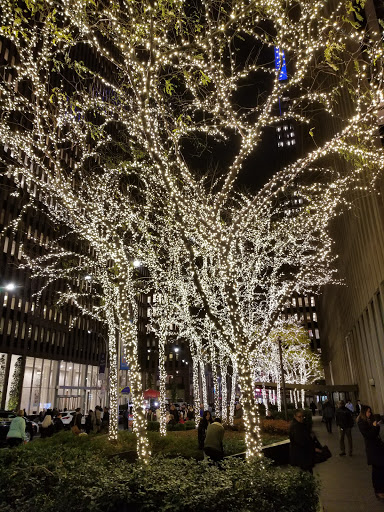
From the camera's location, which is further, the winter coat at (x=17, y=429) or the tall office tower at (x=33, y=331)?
the tall office tower at (x=33, y=331)

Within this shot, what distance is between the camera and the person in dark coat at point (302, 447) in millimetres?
6559

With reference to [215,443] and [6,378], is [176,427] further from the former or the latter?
[6,378]

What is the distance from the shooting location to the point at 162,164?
24.8 ft

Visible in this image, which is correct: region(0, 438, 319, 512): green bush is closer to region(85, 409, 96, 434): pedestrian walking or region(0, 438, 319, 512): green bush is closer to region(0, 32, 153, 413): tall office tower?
region(85, 409, 96, 434): pedestrian walking

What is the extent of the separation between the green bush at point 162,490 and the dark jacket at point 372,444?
2.45 metres

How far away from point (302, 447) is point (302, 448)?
0.05ft

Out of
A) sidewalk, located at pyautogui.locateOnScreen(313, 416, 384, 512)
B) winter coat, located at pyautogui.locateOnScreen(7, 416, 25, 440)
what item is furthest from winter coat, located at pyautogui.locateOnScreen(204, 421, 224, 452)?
winter coat, located at pyautogui.locateOnScreen(7, 416, 25, 440)

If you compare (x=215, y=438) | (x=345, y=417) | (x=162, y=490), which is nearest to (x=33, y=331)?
(x=345, y=417)

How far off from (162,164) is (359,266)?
2161 cm

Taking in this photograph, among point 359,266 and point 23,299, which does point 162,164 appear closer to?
point 359,266

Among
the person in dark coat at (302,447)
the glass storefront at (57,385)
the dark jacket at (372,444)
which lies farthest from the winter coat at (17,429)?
the glass storefront at (57,385)

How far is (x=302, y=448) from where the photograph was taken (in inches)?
261

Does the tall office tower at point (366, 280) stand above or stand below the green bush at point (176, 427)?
above

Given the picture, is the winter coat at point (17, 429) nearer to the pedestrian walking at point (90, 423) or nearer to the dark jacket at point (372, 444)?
the dark jacket at point (372, 444)
